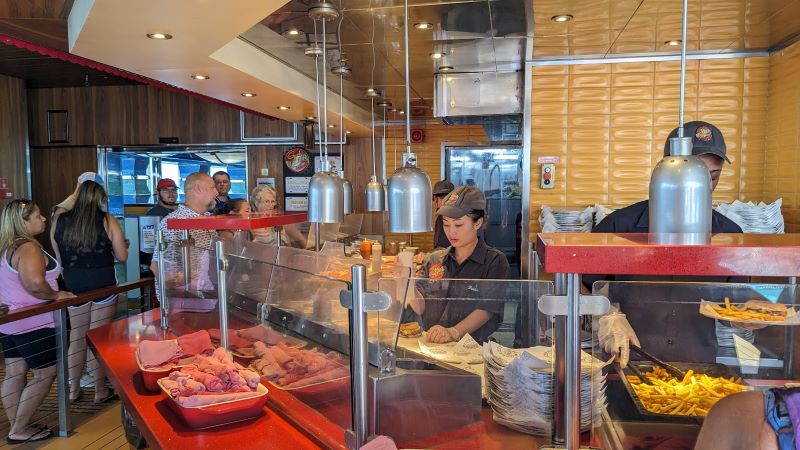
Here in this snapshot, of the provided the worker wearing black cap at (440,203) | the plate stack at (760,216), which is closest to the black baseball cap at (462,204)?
the plate stack at (760,216)

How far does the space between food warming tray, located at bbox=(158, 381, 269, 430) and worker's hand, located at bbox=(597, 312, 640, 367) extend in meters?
1.27

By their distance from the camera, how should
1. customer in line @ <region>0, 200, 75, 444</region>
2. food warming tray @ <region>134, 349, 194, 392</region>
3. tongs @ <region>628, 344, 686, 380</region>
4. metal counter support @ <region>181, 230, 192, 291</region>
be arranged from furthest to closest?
customer in line @ <region>0, 200, 75, 444</region> → metal counter support @ <region>181, 230, 192, 291</region> → food warming tray @ <region>134, 349, 194, 392</region> → tongs @ <region>628, 344, 686, 380</region>

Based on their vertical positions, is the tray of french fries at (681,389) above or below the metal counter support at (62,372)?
above

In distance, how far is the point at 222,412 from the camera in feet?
6.46

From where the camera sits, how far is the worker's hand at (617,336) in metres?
1.42

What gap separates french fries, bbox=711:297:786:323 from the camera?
139 centimetres

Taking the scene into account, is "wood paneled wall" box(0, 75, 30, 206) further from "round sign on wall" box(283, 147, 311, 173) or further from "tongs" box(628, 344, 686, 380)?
"tongs" box(628, 344, 686, 380)

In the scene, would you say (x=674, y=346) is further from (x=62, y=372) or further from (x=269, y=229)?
(x=269, y=229)

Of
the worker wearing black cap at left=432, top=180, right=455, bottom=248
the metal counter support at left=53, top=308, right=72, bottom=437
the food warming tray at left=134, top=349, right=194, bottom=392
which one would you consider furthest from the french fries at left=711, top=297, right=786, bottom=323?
the metal counter support at left=53, top=308, right=72, bottom=437

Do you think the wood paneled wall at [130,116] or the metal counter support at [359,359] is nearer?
the metal counter support at [359,359]

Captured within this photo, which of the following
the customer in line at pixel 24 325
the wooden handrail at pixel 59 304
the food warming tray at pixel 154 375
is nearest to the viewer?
the food warming tray at pixel 154 375

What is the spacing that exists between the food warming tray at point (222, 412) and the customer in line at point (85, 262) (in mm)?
3303

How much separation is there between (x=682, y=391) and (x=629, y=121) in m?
3.57

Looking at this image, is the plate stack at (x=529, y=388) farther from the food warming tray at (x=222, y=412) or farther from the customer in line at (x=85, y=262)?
the customer in line at (x=85, y=262)
